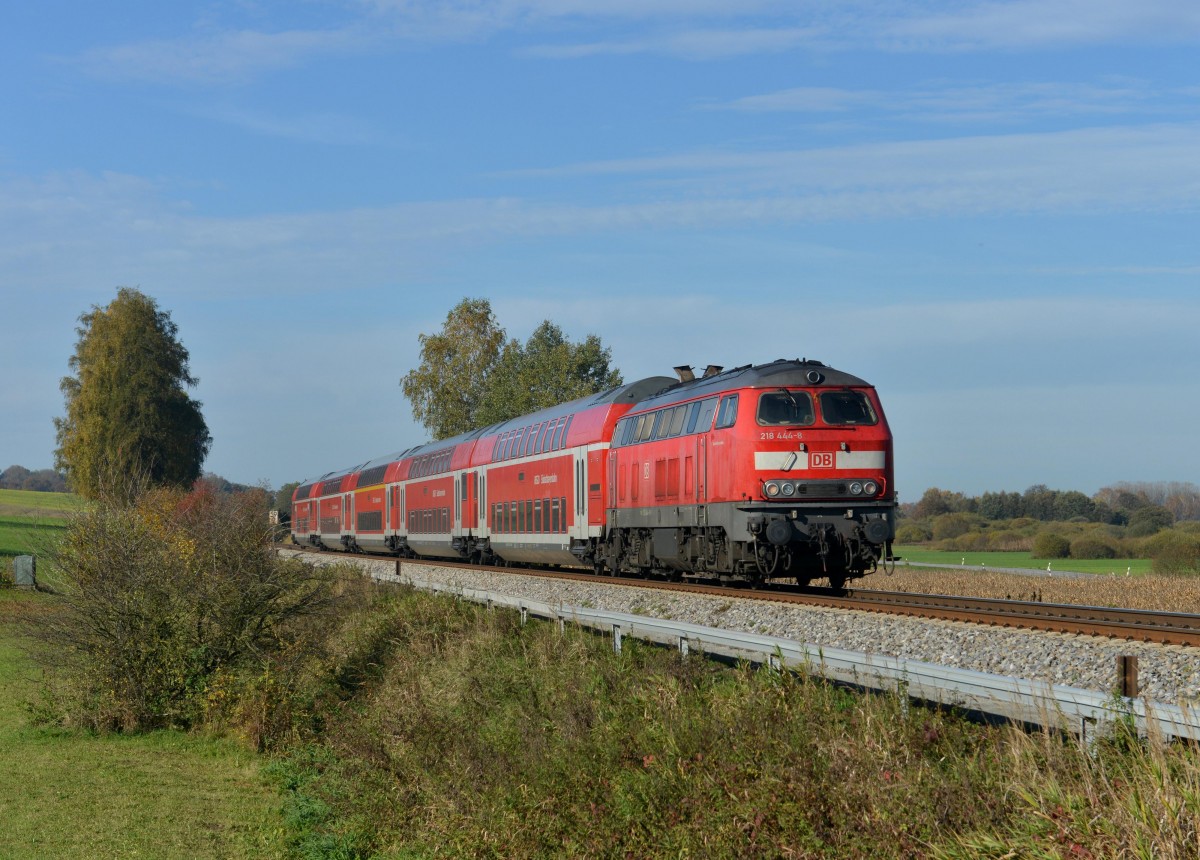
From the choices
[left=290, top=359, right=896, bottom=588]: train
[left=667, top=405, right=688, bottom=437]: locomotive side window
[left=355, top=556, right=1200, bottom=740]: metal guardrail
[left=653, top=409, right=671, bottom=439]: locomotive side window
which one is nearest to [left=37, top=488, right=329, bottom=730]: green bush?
[left=290, top=359, right=896, bottom=588]: train

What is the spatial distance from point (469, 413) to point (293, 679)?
189 ft

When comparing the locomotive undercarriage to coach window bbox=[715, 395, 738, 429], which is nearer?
the locomotive undercarriage

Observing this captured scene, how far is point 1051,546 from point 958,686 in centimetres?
8040

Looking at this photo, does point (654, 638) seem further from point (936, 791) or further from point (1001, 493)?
point (1001, 493)

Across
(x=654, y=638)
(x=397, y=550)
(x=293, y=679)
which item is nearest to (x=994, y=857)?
(x=654, y=638)

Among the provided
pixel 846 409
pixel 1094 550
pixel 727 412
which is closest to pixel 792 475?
pixel 846 409

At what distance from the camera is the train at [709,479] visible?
20078 millimetres

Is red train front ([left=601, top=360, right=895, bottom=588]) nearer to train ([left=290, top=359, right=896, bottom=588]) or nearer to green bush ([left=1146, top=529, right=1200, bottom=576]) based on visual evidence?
train ([left=290, top=359, right=896, bottom=588])

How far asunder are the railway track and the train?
2.33 feet

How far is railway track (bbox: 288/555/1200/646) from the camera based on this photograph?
1425 centimetres

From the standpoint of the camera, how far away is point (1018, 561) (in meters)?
80.9

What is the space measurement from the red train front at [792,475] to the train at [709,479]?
0.07 ft

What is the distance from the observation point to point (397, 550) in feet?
167

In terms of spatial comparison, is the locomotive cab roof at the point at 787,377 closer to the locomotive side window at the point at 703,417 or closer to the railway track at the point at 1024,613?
the locomotive side window at the point at 703,417
